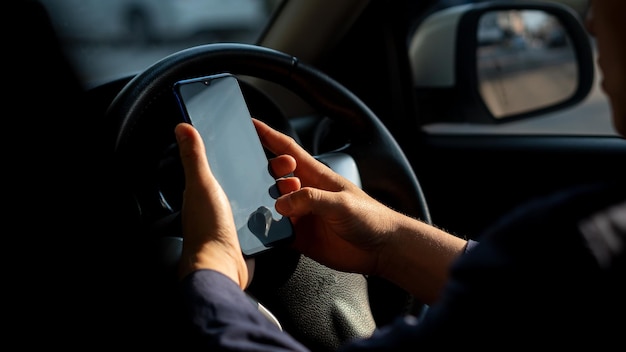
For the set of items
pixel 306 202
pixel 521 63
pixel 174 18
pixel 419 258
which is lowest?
pixel 419 258

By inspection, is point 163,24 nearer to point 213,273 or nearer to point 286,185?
point 286,185

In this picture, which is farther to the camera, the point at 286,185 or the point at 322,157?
the point at 322,157

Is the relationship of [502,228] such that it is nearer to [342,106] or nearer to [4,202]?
[4,202]

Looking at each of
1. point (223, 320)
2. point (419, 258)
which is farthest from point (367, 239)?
point (223, 320)

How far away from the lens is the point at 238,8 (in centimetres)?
737

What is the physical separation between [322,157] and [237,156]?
0.33m

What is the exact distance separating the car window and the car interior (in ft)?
0.08

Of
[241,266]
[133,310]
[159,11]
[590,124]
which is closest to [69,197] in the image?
[133,310]

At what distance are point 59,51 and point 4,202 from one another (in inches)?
6.7

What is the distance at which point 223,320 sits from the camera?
997 millimetres

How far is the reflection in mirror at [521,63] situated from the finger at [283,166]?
1.59m

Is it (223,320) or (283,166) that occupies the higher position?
(283,166)

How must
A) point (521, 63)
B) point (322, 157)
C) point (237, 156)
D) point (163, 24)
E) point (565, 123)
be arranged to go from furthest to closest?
point (163, 24) < point (521, 63) < point (565, 123) < point (322, 157) < point (237, 156)

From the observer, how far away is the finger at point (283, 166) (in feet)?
4.63
